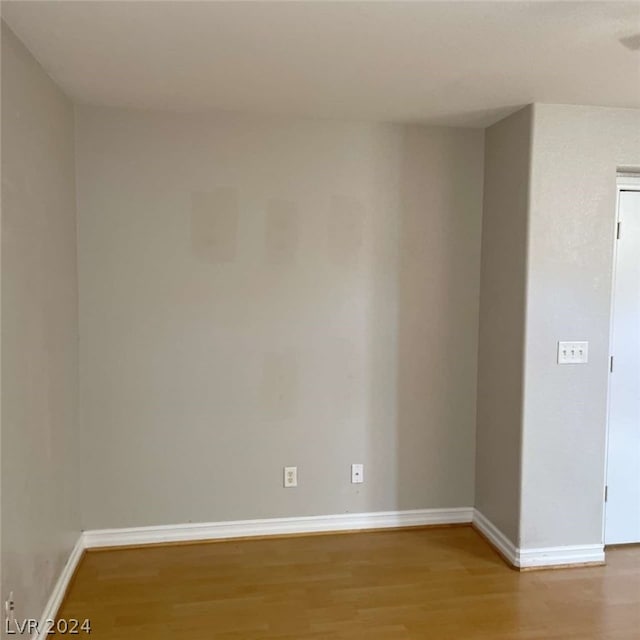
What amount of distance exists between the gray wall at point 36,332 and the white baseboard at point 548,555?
221 centimetres

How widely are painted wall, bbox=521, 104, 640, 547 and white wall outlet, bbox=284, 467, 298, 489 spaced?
123cm

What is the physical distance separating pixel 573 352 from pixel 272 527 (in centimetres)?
189

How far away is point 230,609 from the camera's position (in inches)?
99.8

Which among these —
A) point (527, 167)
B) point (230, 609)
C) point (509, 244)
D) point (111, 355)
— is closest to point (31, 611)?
point (230, 609)

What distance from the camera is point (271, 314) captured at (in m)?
3.15

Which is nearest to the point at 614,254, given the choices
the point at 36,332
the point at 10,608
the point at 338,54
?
the point at 338,54

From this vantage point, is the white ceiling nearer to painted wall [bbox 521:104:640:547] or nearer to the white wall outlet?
painted wall [bbox 521:104:640:547]

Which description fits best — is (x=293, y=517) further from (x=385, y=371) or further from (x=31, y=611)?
(x=31, y=611)

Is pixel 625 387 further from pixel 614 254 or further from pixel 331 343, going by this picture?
pixel 331 343

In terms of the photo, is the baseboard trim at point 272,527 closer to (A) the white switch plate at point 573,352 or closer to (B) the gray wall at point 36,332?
(B) the gray wall at point 36,332

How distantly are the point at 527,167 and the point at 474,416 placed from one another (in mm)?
1452

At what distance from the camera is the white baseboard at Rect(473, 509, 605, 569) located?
115 inches

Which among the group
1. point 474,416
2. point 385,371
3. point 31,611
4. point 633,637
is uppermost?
point 385,371

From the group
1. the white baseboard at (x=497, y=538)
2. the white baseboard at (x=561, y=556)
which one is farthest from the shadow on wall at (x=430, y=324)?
the white baseboard at (x=561, y=556)
